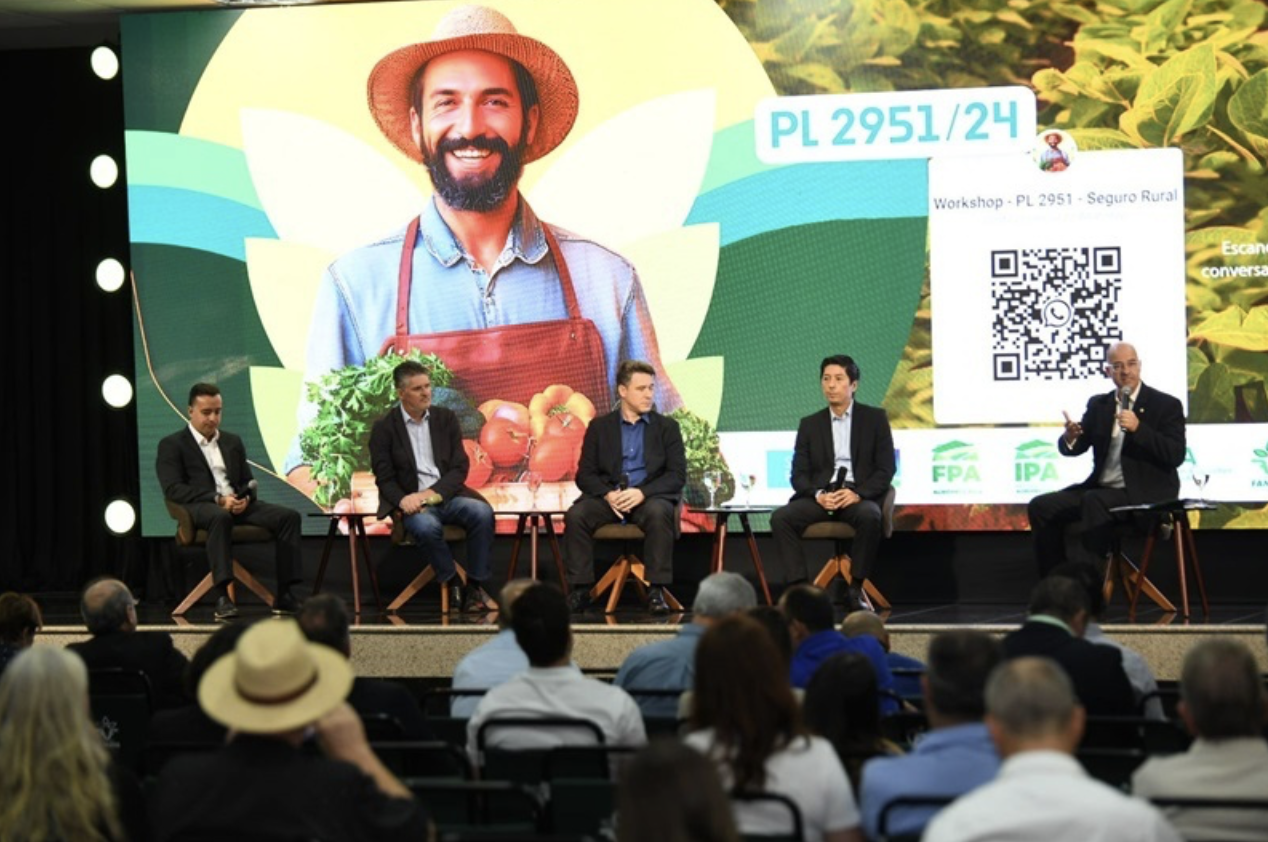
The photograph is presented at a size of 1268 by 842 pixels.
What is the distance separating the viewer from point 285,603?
907 centimetres

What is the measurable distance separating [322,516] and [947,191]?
367 centimetres

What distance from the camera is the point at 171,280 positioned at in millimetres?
10234

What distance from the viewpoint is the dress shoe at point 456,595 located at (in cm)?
887

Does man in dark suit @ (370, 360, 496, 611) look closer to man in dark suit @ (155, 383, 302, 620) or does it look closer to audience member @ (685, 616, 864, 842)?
man in dark suit @ (155, 383, 302, 620)

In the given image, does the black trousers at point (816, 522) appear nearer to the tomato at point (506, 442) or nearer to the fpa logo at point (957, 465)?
the fpa logo at point (957, 465)

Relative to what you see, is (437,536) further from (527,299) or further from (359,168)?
(359,168)

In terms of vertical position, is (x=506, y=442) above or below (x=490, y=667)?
above

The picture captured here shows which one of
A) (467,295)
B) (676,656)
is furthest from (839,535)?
(676,656)

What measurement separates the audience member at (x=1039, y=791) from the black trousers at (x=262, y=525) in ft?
20.9

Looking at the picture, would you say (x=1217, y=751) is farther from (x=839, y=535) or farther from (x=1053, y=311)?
(x=1053, y=311)

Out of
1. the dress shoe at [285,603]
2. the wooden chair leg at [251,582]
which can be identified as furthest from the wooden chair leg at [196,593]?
the dress shoe at [285,603]

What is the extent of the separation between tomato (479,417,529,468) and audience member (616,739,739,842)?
7.53m

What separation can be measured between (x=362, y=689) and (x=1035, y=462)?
5382 mm

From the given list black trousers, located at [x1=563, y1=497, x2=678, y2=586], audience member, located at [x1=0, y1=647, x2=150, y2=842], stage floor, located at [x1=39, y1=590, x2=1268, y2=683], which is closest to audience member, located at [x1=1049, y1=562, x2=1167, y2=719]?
stage floor, located at [x1=39, y1=590, x2=1268, y2=683]
